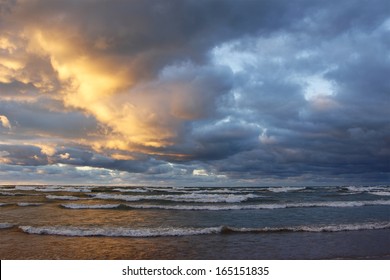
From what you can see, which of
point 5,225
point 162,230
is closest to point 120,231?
point 162,230

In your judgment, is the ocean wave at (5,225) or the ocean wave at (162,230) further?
the ocean wave at (5,225)

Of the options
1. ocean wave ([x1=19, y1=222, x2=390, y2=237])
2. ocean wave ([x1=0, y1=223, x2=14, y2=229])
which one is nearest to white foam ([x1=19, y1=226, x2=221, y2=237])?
ocean wave ([x1=19, y1=222, x2=390, y2=237])

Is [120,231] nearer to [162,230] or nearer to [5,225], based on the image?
[162,230]

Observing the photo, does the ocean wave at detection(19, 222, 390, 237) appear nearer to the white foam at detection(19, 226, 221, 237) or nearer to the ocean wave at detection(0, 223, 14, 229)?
the white foam at detection(19, 226, 221, 237)

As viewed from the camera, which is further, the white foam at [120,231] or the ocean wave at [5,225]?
the ocean wave at [5,225]

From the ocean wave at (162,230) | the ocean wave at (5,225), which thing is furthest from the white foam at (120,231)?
the ocean wave at (5,225)

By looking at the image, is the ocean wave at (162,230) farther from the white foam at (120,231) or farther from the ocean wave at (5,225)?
the ocean wave at (5,225)

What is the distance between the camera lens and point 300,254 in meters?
12.4

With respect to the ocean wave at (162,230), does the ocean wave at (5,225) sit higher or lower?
lower

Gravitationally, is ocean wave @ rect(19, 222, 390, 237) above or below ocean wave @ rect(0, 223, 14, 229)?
above
